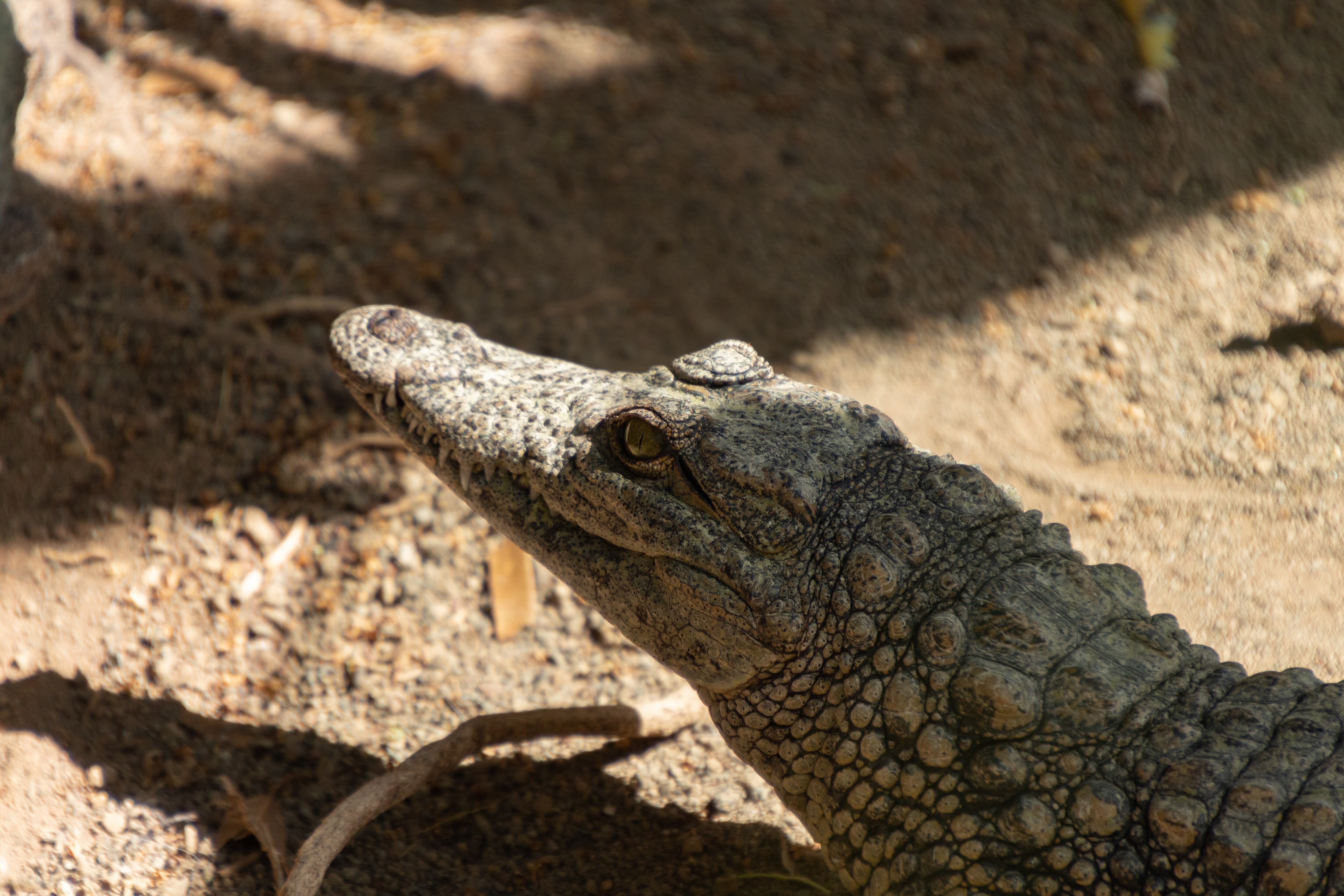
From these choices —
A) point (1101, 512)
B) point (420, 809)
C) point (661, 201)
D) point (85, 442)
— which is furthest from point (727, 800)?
point (661, 201)

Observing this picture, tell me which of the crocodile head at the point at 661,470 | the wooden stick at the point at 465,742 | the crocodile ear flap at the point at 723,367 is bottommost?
the wooden stick at the point at 465,742

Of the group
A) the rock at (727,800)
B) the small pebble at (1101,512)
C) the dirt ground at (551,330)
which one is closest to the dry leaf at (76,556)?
the dirt ground at (551,330)

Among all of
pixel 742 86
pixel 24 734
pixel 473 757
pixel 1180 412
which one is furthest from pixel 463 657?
pixel 742 86

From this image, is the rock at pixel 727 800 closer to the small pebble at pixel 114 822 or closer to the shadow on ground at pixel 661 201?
the small pebble at pixel 114 822

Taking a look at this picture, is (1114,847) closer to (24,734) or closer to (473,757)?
(473,757)

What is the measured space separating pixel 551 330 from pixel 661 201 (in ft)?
2.90

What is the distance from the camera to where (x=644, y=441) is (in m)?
2.34

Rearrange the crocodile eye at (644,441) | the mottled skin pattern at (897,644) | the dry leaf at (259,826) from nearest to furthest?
the mottled skin pattern at (897,644) < the crocodile eye at (644,441) < the dry leaf at (259,826)

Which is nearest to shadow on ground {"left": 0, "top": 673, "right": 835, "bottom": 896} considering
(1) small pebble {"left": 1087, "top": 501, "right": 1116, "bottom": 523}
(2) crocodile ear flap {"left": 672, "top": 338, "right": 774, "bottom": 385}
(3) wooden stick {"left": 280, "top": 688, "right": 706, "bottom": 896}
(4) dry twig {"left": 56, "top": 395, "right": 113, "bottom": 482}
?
(3) wooden stick {"left": 280, "top": 688, "right": 706, "bottom": 896}

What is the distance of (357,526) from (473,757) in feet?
3.33

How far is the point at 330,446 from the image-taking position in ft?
11.9

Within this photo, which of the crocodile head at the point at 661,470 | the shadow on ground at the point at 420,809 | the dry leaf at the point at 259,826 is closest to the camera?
the crocodile head at the point at 661,470

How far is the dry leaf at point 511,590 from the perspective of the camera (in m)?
3.35

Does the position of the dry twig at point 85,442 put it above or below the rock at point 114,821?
above
